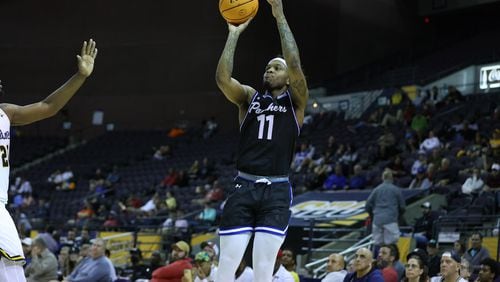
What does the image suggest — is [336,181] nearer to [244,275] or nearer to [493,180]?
[493,180]

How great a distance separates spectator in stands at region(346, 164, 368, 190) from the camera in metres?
17.9

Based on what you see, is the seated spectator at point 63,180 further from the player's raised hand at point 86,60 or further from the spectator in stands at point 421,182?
the player's raised hand at point 86,60

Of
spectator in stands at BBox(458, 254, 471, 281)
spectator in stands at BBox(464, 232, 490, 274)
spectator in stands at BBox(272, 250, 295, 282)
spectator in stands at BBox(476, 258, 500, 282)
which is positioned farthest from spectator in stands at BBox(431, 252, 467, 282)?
spectator in stands at BBox(464, 232, 490, 274)

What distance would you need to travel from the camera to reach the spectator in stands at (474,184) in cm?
1485

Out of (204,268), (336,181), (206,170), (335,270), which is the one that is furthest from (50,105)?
(206,170)

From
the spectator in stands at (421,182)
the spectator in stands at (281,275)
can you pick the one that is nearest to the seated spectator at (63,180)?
the spectator in stands at (421,182)

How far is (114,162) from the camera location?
26781mm

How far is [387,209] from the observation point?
12789 millimetres

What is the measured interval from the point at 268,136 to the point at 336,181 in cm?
1284

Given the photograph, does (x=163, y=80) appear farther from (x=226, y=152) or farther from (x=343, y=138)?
(x=343, y=138)

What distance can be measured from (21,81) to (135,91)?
4.14 metres

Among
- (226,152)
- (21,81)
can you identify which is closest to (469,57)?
(226,152)

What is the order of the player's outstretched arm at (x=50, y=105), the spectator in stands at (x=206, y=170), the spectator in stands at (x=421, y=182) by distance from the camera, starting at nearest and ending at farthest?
the player's outstretched arm at (x=50, y=105), the spectator in stands at (x=421, y=182), the spectator in stands at (x=206, y=170)

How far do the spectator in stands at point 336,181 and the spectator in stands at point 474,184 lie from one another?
3698 mm
